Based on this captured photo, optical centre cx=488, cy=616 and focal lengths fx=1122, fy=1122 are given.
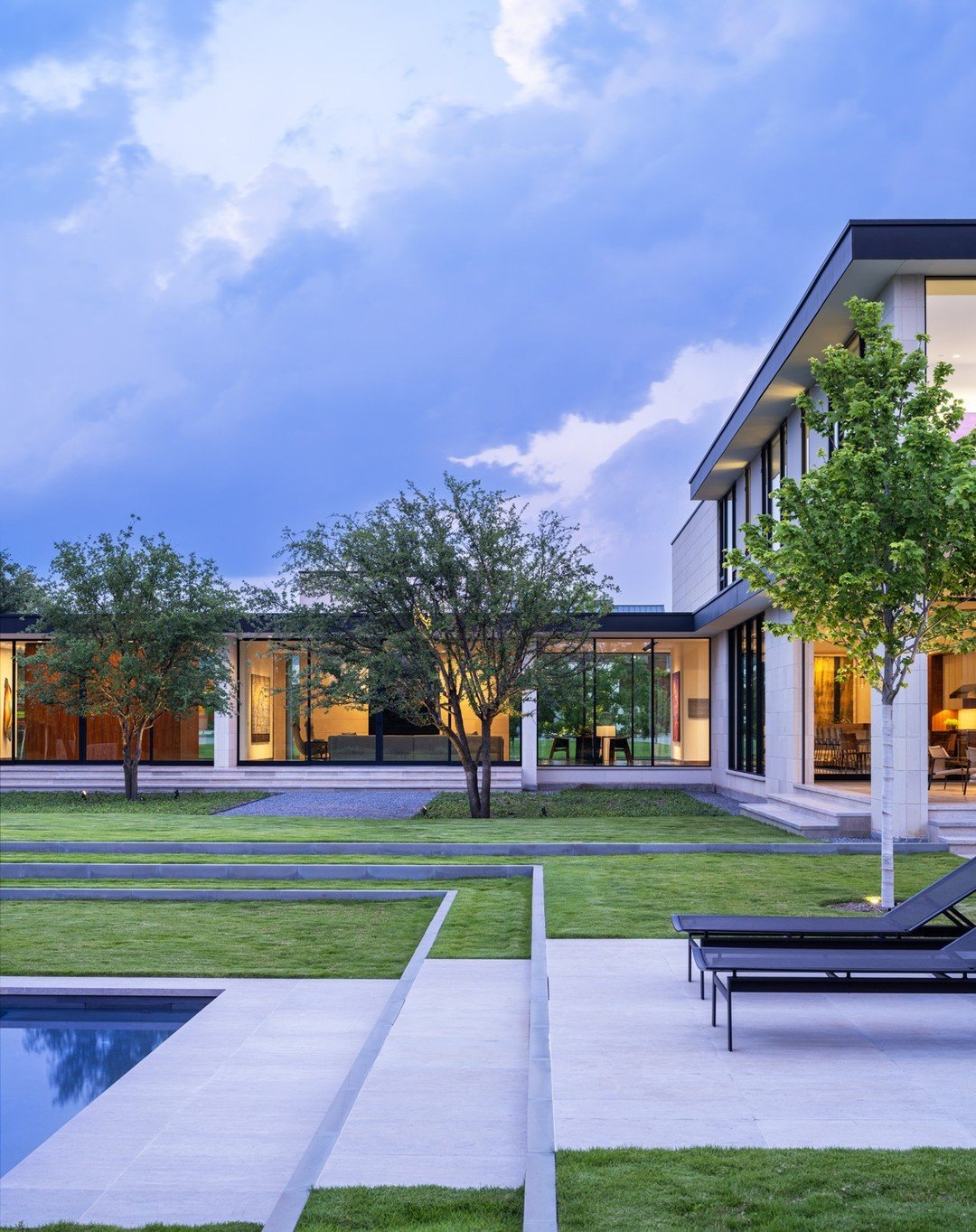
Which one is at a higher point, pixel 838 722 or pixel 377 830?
pixel 838 722

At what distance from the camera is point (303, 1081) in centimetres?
640

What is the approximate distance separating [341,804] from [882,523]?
54.1 feet

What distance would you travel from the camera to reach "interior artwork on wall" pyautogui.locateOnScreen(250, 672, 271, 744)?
3122 cm

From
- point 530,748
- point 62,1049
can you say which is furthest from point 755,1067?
point 530,748

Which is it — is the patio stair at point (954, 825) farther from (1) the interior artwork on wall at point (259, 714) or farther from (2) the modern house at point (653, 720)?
(1) the interior artwork on wall at point (259, 714)

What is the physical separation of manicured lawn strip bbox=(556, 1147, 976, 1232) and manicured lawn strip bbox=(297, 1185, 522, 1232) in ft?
0.80

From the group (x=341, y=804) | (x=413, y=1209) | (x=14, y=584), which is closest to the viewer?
(x=413, y=1209)

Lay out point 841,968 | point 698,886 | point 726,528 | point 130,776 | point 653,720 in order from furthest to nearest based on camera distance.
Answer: point 653,720
point 726,528
point 130,776
point 698,886
point 841,968

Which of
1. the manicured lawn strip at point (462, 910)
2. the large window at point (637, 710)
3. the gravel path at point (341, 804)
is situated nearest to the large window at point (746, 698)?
the large window at point (637, 710)

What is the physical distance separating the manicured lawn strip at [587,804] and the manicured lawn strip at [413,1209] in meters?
16.9

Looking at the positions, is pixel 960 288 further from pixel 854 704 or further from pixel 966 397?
pixel 854 704

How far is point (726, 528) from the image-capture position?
1175 inches

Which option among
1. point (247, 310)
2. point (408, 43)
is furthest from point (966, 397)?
point (247, 310)

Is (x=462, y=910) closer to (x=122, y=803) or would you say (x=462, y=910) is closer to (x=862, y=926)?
(x=862, y=926)
